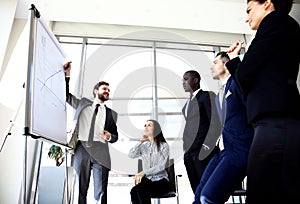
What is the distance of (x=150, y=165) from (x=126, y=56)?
1.49 meters

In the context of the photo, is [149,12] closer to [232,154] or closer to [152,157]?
[152,157]

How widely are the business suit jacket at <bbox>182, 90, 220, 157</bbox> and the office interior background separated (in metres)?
0.39

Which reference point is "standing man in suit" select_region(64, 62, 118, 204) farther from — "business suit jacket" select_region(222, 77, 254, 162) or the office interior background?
"business suit jacket" select_region(222, 77, 254, 162)

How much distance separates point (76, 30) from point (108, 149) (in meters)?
1.99

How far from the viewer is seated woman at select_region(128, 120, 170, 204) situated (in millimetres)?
2104

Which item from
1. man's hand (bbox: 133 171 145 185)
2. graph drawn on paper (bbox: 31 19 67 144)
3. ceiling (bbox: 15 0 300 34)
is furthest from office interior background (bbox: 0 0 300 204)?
graph drawn on paper (bbox: 31 19 67 144)

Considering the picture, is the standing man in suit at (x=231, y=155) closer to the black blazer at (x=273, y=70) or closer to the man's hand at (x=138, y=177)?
the black blazer at (x=273, y=70)

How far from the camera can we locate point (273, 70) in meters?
0.78

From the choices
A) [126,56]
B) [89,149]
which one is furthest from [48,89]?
[126,56]

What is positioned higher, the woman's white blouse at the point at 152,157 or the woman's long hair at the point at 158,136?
the woman's long hair at the point at 158,136

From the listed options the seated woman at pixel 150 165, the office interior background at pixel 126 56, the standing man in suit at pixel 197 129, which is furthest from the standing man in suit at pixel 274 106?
the office interior background at pixel 126 56

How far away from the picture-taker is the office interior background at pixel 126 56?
2.60m

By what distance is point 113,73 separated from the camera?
2.76 m

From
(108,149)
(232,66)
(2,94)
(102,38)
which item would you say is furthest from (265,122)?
(102,38)
